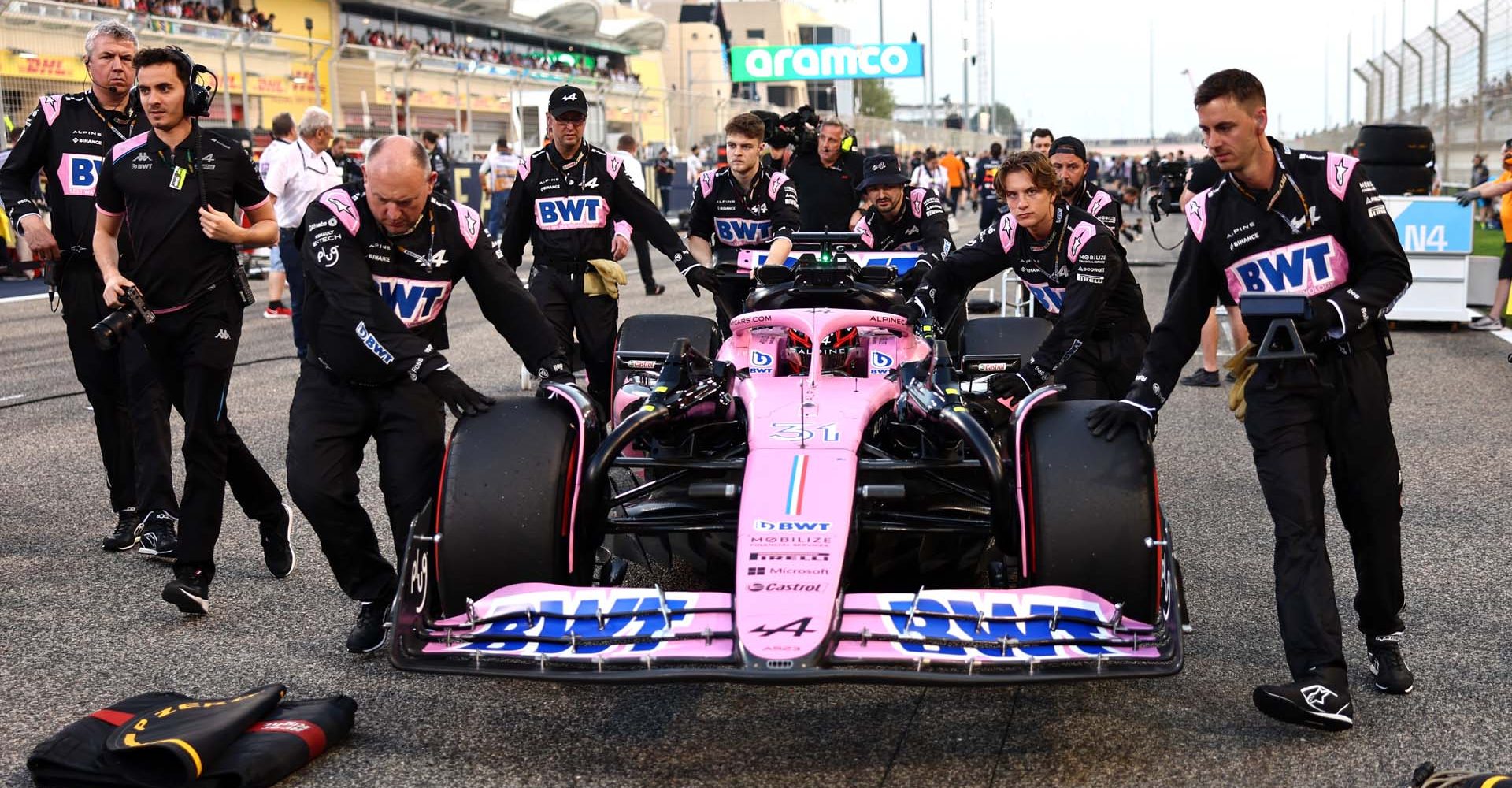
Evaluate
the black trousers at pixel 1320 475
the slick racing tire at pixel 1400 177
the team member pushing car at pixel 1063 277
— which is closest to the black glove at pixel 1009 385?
the team member pushing car at pixel 1063 277

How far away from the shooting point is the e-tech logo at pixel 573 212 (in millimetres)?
7961

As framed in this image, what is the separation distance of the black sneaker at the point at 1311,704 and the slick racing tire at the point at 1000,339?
8.82 ft

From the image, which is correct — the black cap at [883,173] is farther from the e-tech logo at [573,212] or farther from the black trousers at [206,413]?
the black trousers at [206,413]

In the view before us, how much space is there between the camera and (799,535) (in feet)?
13.4

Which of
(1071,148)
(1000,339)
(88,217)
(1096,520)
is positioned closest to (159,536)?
(88,217)

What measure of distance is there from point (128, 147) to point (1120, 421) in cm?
377

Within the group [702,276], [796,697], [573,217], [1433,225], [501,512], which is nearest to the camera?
[501,512]

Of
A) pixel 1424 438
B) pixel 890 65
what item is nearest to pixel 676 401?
pixel 1424 438

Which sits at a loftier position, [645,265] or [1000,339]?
[645,265]

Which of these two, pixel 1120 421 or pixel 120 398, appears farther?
pixel 120 398

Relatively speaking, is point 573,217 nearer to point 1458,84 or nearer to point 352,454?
point 352,454

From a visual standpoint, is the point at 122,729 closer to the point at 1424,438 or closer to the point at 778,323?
the point at 778,323

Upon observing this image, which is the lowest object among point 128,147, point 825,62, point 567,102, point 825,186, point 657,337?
point 657,337

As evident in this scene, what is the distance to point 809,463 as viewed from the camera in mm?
4422
